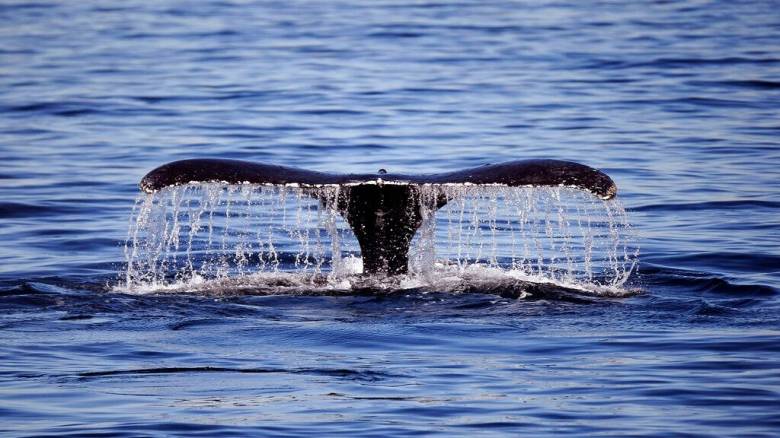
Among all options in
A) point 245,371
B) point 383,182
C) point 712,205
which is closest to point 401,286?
point 383,182

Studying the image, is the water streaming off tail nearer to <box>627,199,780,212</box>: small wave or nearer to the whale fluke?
the whale fluke

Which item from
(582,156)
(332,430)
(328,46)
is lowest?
(332,430)

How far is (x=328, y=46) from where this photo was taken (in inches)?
1191

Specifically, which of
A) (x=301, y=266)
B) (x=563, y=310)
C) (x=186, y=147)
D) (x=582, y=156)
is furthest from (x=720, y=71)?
(x=563, y=310)

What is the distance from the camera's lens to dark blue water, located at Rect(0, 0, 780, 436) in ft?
24.8

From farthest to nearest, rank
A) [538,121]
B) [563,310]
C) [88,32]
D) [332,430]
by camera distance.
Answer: [88,32]
[538,121]
[563,310]
[332,430]

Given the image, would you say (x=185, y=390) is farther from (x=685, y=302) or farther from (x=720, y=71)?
(x=720, y=71)

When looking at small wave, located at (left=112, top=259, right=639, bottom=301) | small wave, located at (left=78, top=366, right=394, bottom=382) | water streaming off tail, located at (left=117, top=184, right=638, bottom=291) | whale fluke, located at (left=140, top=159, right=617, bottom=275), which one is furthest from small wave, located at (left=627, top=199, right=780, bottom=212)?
small wave, located at (left=78, top=366, right=394, bottom=382)

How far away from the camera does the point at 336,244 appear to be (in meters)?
10.2

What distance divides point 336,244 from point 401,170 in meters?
6.85

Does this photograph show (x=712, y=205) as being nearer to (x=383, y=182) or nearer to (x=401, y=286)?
(x=401, y=286)

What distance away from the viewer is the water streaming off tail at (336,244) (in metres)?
9.51

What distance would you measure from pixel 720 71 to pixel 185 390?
704 inches

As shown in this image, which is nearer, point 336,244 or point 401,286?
point 401,286
